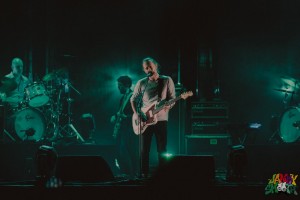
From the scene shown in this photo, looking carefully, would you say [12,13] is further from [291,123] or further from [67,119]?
[291,123]

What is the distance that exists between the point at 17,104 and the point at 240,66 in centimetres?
654

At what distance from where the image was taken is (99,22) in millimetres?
13539

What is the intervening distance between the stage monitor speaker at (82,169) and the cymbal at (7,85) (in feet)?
20.7

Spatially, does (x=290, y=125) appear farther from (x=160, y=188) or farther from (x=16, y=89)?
(x=160, y=188)

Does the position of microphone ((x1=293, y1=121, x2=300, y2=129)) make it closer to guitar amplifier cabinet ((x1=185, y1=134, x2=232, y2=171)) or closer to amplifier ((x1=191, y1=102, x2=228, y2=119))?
amplifier ((x1=191, y1=102, x2=228, y2=119))

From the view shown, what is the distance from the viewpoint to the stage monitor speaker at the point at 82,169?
516 cm

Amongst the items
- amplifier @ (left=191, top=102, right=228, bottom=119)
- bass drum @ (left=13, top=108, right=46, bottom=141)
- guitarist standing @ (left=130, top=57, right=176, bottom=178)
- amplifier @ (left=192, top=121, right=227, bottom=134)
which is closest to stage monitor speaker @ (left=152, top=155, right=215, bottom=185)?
guitarist standing @ (left=130, top=57, right=176, bottom=178)

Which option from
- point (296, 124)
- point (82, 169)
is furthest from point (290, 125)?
point (82, 169)

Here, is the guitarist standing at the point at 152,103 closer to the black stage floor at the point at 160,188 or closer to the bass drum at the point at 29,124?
the black stage floor at the point at 160,188

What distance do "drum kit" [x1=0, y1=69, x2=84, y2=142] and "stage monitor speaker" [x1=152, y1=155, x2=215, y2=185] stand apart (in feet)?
18.5

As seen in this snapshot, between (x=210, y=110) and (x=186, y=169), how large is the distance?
6.09 meters

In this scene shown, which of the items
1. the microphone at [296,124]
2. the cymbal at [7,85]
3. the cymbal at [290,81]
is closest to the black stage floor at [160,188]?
the cymbal at [7,85]

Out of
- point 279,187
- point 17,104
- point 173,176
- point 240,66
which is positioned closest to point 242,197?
point 279,187

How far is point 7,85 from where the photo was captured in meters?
11.0
